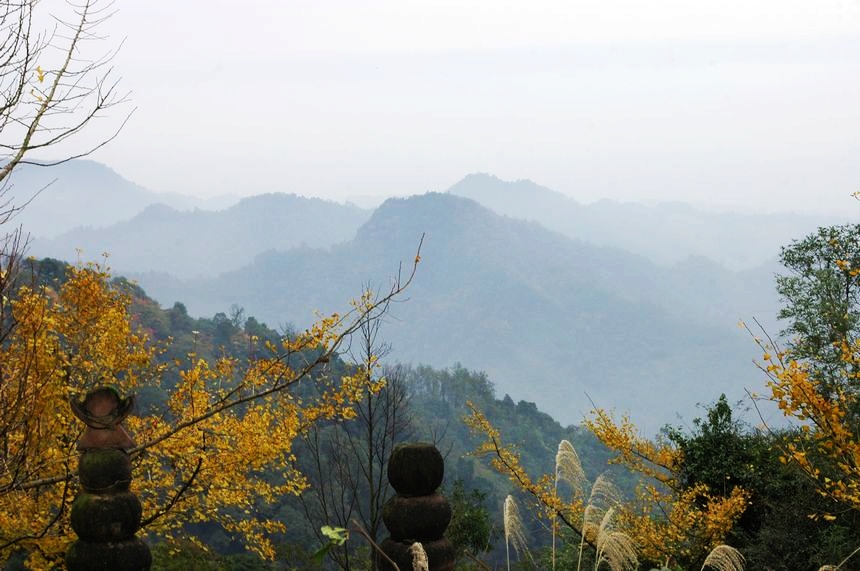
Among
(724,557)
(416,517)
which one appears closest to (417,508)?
(416,517)

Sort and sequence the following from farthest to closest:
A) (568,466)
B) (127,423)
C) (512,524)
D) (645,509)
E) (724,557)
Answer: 1. (645,509)
2. (127,423)
3. (568,466)
4. (512,524)
5. (724,557)

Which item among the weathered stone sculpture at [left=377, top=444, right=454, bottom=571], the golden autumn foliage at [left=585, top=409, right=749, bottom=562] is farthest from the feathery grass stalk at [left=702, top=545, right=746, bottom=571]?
the golden autumn foliage at [left=585, top=409, right=749, bottom=562]

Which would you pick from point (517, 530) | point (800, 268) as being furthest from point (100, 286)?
point (800, 268)

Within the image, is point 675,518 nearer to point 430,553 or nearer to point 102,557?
point 430,553

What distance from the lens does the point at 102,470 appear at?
5.41 meters

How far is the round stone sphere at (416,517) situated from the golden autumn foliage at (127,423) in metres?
1.32

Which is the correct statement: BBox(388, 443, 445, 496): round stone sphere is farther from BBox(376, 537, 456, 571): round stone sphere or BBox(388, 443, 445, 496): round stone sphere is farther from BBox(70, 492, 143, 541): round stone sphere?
BBox(70, 492, 143, 541): round stone sphere

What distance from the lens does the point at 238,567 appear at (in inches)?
1110

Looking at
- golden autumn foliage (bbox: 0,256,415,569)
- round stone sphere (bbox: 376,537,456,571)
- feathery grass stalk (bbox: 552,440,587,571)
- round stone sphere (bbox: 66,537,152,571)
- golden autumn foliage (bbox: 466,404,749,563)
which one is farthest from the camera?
golden autumn foliage (bbox: 466,404,749,563)

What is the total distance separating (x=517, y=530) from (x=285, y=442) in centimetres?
422

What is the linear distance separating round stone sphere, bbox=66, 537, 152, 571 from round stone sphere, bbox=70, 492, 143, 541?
0.05m

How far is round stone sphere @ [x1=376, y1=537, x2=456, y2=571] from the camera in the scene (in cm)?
599

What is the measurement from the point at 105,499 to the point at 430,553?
2.42 metres

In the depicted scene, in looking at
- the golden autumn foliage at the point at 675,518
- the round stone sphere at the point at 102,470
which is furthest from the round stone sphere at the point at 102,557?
the golden autumn foliage at the point at 675,518
